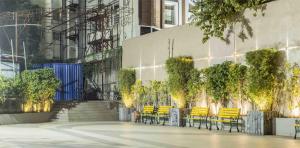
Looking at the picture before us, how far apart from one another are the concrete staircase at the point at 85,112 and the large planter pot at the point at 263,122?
11379mm

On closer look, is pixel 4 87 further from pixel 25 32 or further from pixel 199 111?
pixel 25 32

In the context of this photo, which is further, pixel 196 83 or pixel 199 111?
pixel 196 83

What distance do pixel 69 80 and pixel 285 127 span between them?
1777 centimetres

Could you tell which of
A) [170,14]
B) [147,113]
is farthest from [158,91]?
[170,14]

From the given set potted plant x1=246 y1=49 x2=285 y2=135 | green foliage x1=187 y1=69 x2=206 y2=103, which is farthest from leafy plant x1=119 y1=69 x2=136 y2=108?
potted plant x1=246 y1=49 x2=285 y2=135

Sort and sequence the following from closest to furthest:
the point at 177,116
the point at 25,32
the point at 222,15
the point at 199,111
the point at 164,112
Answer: the point at 222,15, the point at 199,111, the point at 177,116, the point at 164,112, the point at 25,32

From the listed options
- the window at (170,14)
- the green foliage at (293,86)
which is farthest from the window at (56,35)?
the green foliage at (293,86)

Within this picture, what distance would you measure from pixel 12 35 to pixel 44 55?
323 cm

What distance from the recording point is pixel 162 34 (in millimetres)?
24938

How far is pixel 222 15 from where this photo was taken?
19.7m

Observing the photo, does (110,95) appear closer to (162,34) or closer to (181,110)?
(162,34)

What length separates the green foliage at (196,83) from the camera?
21328 millimetres

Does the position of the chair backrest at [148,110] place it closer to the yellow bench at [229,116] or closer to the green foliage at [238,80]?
the yellow bench at [229,116]

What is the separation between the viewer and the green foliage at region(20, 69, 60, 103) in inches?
1007
